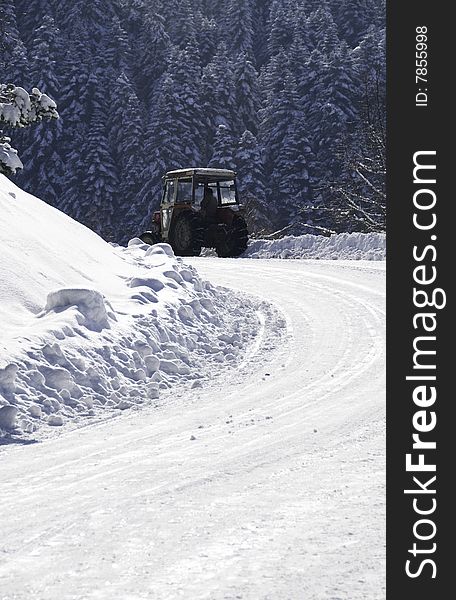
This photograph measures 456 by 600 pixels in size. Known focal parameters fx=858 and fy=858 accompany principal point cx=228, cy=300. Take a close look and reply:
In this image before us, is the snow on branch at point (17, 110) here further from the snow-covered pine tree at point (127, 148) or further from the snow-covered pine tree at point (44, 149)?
the snow-covered pine tree at point (44, 149)

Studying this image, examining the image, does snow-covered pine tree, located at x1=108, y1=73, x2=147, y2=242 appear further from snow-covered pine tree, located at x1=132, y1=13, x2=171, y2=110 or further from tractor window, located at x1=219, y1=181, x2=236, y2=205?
tractor window, located at x1=219, y1=181, x2=236, y2=205

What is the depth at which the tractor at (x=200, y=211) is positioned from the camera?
22859mm

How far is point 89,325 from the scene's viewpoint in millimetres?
9203

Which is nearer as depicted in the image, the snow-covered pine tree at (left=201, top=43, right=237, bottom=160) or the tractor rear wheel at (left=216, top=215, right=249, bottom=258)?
the tractor rear wheel at (left=216, top=215, right=249, bottom=258)

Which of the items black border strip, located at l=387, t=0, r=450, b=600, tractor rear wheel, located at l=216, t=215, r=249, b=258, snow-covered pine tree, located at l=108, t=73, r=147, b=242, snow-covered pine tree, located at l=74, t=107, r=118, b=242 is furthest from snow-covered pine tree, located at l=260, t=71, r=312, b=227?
black border strip, located at l=387, t=0, r=450, b=600

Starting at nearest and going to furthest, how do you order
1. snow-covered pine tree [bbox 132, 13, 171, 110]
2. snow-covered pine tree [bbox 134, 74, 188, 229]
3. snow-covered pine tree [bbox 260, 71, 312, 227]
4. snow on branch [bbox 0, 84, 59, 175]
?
1. snow on branch [bbox 0, 84, 59, 175]
2. snow-covered pine tree [bbox 260, 71, 312, 227]
3. snow-covered pine tree [bbox 134, 74, 188, 229]
4. snow-covered pine tree [bbox 132, 13, 171, 110]

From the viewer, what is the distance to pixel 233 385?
8.43 metres

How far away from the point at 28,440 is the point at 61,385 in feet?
3.84

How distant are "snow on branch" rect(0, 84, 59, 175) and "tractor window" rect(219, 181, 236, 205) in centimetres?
672

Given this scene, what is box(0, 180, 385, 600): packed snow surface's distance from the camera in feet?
13.0

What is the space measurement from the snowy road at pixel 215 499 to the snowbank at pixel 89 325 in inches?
24.0

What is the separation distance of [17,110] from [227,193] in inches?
305

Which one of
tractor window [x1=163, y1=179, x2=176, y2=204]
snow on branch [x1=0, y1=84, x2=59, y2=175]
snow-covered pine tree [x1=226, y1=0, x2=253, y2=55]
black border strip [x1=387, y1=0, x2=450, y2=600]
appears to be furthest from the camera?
snow-covered pine tree [x1=226, y1=0, x2=253, y2=55]

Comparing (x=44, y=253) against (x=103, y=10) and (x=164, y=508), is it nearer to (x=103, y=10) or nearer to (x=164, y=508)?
(x=164, y=508)
